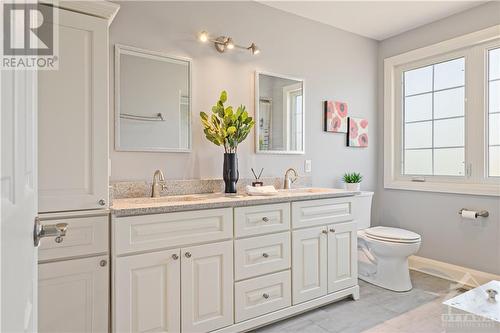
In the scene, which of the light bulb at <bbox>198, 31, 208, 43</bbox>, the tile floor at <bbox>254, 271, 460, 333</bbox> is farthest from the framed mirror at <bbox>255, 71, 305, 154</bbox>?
the tile floor at <bbox>254, 271, 460, 333</bbox>

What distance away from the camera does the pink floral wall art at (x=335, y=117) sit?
3205 millimetres

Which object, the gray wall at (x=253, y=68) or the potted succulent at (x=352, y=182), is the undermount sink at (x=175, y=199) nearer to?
the gray wall at (x=253, y=68)

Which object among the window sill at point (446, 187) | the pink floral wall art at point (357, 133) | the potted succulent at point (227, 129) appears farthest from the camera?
the pink floral wall art at point (357, 133)

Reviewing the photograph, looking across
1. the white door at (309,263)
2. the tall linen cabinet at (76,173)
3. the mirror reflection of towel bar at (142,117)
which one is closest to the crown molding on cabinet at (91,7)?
the tall linen cabinet at (76,173)

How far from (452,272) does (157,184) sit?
9.25ft

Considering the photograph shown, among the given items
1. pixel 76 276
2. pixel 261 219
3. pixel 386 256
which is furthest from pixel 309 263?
pixel 76 276

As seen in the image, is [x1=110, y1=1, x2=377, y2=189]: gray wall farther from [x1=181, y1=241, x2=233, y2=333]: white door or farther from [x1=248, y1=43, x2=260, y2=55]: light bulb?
[x1=181, y1=241, x2=233, y2=333]: white door

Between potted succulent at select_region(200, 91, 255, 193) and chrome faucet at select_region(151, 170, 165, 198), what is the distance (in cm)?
44

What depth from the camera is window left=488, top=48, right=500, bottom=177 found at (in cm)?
280

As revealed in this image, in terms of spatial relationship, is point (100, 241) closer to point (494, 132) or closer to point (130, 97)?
point (130, 97)

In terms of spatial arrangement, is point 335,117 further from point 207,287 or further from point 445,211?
point 207,287

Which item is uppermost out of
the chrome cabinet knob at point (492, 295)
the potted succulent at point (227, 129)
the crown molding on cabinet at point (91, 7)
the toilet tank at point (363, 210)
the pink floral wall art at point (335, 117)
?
the crown molding on cabinet at point (91, 7)

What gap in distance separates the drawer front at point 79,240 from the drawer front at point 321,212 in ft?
3.97

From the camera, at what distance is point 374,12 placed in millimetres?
2990
